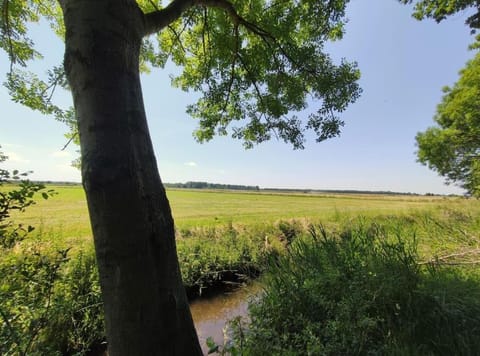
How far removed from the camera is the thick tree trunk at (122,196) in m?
1.06

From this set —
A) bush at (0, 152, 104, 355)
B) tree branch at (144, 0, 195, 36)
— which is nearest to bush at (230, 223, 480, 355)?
bush at (0, 152, 104, 355)

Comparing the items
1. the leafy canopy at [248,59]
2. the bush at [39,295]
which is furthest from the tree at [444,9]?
the bush at [39,295]

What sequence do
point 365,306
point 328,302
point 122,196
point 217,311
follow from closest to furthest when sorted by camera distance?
point 122,196 < point 365,306 < point 328,302 < point 217,311

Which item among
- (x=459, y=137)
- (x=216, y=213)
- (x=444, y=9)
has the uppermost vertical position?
(x=444, y=9)

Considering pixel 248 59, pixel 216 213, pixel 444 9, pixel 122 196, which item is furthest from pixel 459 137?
pixel 216 213

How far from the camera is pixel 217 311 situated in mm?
5246

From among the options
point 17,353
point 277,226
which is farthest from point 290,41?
point 277,226

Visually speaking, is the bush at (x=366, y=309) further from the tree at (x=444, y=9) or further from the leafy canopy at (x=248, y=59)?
the tree at (x=444, y=9)

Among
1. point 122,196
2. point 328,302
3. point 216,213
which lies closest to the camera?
point 122,196

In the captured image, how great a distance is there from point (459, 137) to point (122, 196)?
16002mm

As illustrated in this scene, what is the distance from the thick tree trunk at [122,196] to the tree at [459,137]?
14.2m

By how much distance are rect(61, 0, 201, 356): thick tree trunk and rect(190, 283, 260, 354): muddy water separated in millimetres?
3125

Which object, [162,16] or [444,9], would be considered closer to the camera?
[162,16]

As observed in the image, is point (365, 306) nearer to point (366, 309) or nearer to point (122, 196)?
point (366, 309)
